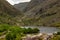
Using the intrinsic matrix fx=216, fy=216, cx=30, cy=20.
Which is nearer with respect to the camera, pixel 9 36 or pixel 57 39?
pixel 57 39

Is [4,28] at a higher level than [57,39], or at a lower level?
higher

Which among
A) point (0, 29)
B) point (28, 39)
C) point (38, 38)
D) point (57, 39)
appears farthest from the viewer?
point (0, 29)

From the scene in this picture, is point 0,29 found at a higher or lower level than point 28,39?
higher

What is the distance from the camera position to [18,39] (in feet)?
255

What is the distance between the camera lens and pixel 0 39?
3949 inches

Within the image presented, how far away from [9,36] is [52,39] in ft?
67.5

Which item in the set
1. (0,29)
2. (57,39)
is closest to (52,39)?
(57,39)

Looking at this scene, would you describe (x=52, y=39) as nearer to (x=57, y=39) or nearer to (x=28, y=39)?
(x=57, y=39)

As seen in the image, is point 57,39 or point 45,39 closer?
point 57,39

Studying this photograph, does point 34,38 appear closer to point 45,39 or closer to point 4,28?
point 45,39

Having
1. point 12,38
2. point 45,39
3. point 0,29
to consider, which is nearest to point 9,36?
point 12,38

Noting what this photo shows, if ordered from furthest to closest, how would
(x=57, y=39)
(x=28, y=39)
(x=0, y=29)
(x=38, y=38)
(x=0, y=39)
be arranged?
1. (x=0, y=29)
2. (x=0, y=39)
3. (x=38, y=38)
4. (x=28, y=39)
5. (x=57, y=39)

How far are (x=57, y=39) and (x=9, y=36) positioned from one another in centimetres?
2329

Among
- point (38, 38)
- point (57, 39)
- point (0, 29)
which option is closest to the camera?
point (57, 39)
